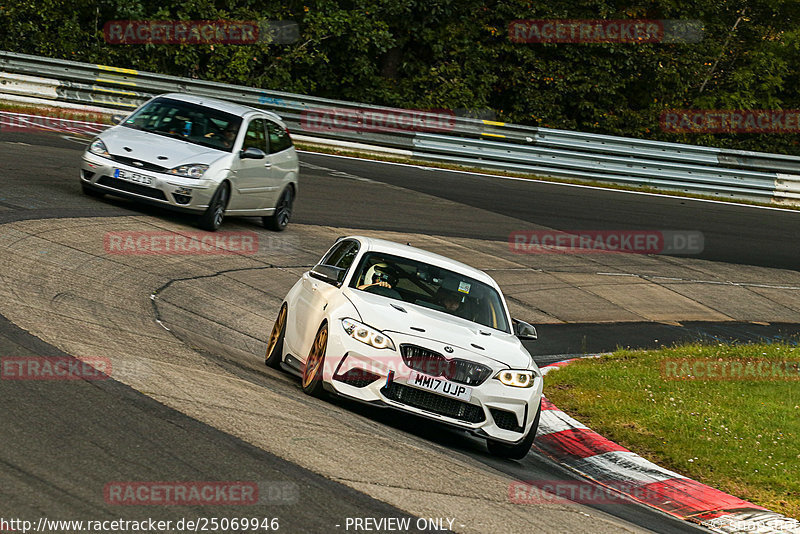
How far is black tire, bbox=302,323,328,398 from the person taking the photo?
8297 mm

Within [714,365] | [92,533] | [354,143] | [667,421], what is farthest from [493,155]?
[92,533]

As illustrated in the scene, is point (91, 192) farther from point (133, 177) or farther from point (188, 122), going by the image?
point (188, 122)

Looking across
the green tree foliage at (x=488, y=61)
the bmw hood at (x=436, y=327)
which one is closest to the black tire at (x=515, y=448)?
the bmw hood at (x=436, y=327)

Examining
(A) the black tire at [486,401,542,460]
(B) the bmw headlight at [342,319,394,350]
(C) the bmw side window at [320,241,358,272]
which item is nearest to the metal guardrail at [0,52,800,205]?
(C) the bmw side window at [320,241,358,272]

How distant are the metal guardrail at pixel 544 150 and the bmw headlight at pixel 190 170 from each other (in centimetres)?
1253

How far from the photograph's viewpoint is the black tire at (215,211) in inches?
585

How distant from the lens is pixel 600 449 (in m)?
9.18

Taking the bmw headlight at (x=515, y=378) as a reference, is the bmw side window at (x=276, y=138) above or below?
above

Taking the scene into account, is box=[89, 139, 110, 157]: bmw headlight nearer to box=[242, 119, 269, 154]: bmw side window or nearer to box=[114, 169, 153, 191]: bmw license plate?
box=[114, 169, 153, 191]: bmw license plate

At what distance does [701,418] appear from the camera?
32.9 ft

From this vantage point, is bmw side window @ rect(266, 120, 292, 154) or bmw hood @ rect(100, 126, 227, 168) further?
bmw side window @ rect(266, 120, 292, 154)

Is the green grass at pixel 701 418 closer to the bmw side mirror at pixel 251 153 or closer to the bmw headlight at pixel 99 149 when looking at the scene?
the bmw side mirror at pixel 251 153

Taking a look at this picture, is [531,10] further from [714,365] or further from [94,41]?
[714,365]

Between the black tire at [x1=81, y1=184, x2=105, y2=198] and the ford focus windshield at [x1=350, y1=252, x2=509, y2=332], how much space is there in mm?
6757
